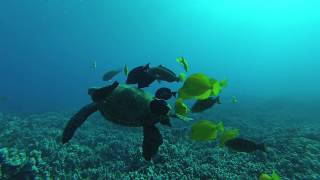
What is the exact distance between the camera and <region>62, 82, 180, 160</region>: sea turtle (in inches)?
175

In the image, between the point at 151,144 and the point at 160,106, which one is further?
the point at 151,144

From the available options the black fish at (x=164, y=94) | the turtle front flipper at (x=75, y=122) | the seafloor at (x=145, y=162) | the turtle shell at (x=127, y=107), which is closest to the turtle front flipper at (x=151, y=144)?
the turtle shell at (x=127, y=107)

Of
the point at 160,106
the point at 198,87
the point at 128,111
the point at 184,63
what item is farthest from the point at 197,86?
the point at 184,63

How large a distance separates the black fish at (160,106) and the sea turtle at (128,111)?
24 centimetres

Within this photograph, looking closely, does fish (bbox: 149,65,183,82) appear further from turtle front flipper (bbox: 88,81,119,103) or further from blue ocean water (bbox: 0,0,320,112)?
blue ocean water (bbox: 0,0,320,112)

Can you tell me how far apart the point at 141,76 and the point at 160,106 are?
80 cm

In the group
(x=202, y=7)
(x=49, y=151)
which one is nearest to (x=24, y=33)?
(x=202, y=7)

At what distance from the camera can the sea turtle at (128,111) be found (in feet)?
14.6

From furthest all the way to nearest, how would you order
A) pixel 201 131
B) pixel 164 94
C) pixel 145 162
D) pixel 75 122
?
pixel 145 162 → pixel 75 122 → pixel 164 94 → pixel 201 131

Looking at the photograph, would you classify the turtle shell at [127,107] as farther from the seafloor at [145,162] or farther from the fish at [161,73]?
the seafloor at [145,162]

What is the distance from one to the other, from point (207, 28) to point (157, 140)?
498 ft

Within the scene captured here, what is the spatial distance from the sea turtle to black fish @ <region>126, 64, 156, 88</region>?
5.9 inches

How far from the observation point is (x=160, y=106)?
409 cm

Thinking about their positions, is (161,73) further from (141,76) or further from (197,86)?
(197,86)
